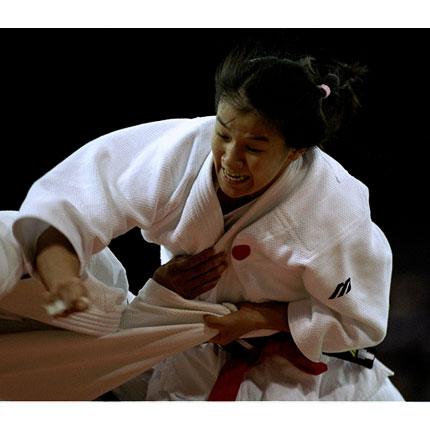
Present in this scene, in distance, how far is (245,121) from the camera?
1.11 meters

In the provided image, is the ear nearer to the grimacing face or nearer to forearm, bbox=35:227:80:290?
the grimacing face

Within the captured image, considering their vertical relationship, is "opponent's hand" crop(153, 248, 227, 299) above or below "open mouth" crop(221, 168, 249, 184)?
below

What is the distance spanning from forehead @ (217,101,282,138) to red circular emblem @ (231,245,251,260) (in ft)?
0.64

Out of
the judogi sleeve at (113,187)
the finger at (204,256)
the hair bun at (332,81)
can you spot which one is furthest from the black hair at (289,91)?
the finger at (204,256)

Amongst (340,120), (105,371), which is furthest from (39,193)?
(340,120)

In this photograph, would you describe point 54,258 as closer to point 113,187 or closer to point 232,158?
point 113,187

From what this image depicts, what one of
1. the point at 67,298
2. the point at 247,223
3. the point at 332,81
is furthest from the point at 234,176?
the point at 67,298

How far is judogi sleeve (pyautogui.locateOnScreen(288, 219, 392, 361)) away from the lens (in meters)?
1.22

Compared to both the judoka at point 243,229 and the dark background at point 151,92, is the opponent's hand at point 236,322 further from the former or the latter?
the dark background at point 151,92

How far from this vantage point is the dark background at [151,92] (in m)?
1.29

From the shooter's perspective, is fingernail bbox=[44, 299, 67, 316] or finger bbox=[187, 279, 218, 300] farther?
finger bbox=[187, 279, 218, 300]

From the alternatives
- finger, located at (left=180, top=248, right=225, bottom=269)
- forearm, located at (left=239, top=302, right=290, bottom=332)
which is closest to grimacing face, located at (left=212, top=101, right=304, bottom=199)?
finger, located at (left=180, top=248, right=225, bottom=269)

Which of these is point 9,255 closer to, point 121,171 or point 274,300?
point 121,171

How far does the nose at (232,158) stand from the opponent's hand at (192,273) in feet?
0.55
